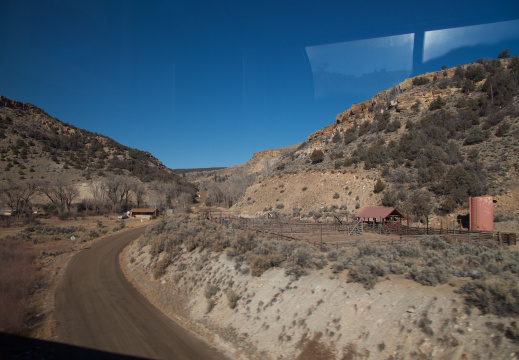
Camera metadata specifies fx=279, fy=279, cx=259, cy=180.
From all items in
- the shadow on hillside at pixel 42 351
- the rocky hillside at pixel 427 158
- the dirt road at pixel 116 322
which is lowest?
the dirt road at pixel 116 322

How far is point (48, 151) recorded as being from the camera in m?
94.8

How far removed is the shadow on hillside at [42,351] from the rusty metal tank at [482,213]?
29.2 m

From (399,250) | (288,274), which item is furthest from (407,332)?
(399,250)

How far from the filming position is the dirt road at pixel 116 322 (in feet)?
32.6

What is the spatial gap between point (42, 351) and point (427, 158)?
46.2 meters

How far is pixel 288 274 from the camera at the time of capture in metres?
12.3

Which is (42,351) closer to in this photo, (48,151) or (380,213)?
(380,213)

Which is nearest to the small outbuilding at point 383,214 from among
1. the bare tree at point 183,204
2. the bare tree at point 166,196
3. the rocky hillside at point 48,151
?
the bare tree at point 183,204

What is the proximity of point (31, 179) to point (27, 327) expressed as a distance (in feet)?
272

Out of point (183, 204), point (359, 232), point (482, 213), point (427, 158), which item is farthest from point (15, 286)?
point (183, 204)

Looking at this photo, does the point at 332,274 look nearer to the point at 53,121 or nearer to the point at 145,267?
the point at 145,267

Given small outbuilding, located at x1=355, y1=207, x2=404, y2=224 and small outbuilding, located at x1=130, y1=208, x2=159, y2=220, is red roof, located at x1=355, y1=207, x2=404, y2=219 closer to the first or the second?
small outbuilding, located at x1=355, y1=207, x2=404, y2=224

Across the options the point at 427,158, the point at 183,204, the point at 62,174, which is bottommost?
the point at 183,204

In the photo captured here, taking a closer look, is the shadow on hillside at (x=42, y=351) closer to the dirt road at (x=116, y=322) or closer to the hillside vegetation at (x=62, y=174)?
the dirt road at (x=116, y=322)
